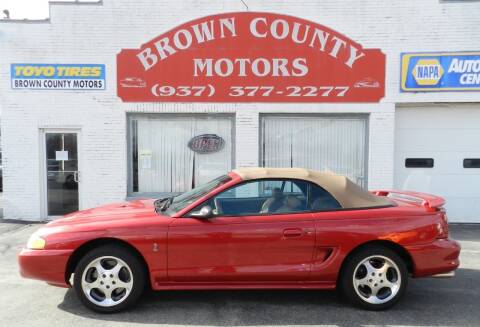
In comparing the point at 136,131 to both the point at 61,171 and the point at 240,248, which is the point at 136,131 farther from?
the point at 240,248

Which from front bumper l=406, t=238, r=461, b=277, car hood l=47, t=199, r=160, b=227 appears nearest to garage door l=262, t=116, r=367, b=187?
car hood l=47, t=199, r=160, b=227

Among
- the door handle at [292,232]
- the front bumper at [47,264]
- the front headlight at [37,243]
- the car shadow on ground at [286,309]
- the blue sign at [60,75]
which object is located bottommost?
the car shadow on ground at [286,309]

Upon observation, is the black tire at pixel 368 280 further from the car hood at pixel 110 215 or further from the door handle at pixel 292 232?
the car hood at pixel 110 215

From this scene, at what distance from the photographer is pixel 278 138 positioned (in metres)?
8.52

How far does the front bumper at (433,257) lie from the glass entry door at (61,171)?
6.82 meters

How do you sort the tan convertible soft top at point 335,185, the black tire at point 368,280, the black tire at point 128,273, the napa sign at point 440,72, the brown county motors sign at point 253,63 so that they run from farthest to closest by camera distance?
1. the brown county motors sign at point 253,63
2. the napa sign at point 440,72
3. the tan convertible soft top at point 335,185
4. the black tire at point 368,280
5. the black tire at point 128,273

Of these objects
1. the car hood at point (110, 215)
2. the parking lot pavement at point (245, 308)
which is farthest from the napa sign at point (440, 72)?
the car hood at point (110, 215)

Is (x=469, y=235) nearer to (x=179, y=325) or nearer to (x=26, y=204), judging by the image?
(x=179, y=325)

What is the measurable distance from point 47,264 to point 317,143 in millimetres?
5957

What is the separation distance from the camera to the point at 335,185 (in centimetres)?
440

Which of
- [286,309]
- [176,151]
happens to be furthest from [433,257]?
[176,151]

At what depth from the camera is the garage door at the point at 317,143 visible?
8.48 meters

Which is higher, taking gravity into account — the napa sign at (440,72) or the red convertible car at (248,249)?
the napa sign at (440,72)

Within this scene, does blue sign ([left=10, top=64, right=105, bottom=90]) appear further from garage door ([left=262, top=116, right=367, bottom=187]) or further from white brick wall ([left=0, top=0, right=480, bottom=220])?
garage door ([left=262, top=116, right=367, bottom=187])
